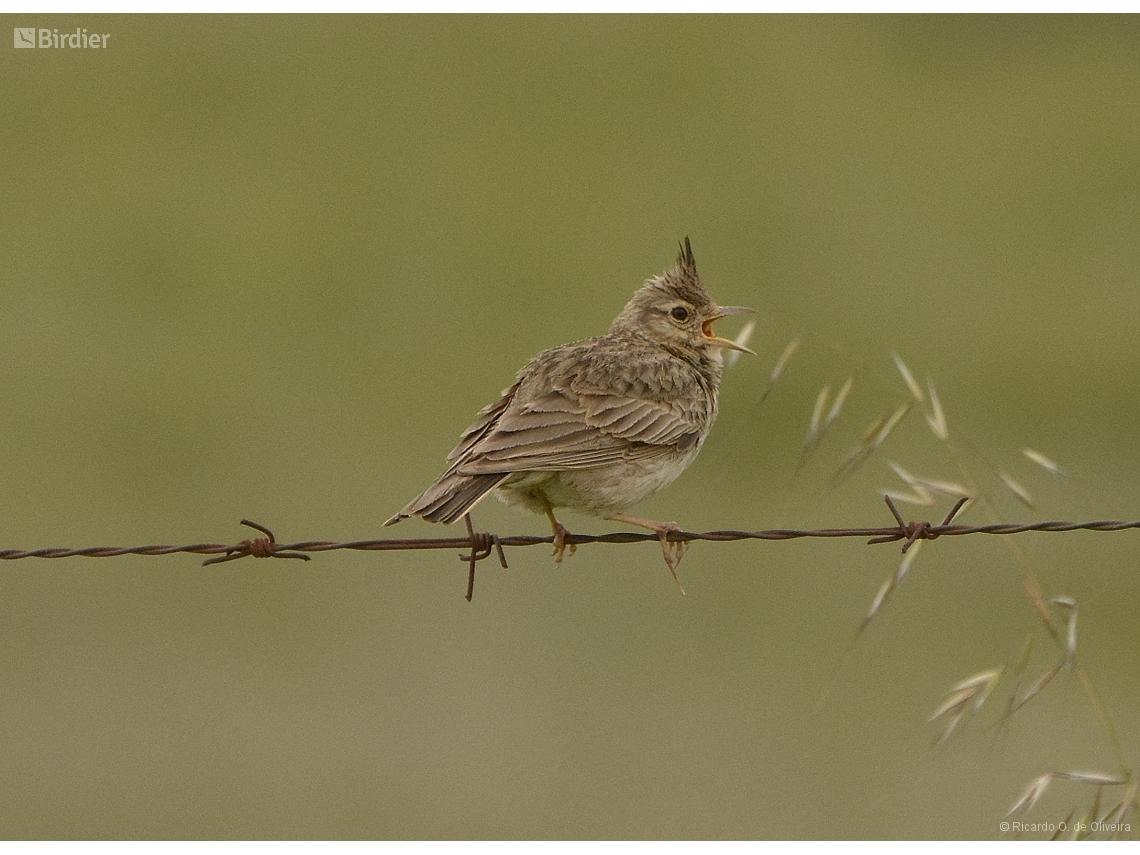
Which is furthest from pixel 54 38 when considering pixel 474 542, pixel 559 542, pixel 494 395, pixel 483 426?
pixel 474 542

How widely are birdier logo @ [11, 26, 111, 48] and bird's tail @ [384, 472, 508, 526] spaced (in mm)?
14845

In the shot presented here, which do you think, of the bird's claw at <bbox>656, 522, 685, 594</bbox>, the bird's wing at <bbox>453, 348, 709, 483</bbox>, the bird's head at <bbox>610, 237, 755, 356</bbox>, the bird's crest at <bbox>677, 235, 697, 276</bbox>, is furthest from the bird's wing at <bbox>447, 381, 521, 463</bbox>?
the bird's crest at <bbox>677, 235, 697, 276</bbox>

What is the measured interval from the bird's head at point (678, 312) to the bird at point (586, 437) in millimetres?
184

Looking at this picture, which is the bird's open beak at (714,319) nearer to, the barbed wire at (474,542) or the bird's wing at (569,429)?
the bird's wing at (569,429)

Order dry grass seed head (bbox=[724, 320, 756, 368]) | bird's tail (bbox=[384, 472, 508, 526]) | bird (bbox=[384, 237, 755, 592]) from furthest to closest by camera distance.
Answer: dry grass seed head (bbox=[724, 320, 756, 368]) < bird (bbox=[384, 237, 755, 592]) < bird's tail (bbox=[384, 472, 508, 526])

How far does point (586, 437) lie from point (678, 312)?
64.5 inches

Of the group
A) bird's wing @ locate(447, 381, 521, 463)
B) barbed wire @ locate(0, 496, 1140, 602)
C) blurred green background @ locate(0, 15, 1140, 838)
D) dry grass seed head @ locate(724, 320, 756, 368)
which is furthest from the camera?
blurred green background @ locate(0, 15, 1140, 838)

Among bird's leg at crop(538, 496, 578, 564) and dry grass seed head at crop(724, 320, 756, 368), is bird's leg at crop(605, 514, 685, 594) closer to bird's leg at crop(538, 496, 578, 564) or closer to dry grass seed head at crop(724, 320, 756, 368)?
bird's leg at crop(538, 496, 578, 564)

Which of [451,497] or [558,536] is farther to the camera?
[558,536]

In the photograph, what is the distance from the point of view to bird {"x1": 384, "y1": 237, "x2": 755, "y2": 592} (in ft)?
20.8

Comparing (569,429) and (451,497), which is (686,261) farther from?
(451,497)

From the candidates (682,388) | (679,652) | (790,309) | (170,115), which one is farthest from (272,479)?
(170,115)

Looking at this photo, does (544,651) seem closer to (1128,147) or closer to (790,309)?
(790,309)

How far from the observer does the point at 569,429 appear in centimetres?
670
